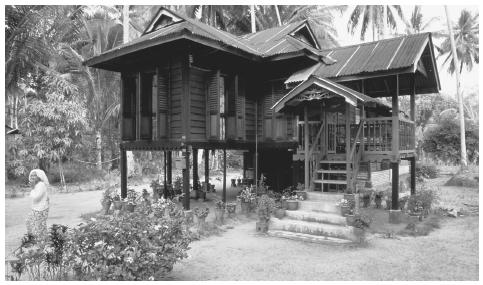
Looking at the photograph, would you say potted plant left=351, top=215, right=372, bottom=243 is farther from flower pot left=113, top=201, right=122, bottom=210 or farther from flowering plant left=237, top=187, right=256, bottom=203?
flower pot left=113, top=201, right=122, bottom=210

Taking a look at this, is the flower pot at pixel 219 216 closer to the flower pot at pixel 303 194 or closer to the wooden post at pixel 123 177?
the flower pot at pixel 303 194

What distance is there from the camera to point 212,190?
16.8 metres

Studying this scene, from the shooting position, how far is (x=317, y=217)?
9.58 meters

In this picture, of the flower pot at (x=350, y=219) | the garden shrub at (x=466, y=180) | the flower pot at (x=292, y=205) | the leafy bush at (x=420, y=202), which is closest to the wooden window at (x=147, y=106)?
the flower pot at (x=292, y=205)

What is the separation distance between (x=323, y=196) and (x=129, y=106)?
7.13 meters

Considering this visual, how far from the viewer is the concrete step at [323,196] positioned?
10.2m

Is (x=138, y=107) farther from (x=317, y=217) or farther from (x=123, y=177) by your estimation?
(x=317, y=217)

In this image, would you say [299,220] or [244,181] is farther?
[244,181]

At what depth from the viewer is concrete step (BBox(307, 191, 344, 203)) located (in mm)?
10195

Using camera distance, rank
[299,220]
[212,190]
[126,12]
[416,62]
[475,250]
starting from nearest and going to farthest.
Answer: [475,250] → [299,220] → [416,62] → [212,190] → [126,12]

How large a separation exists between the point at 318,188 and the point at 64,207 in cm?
957

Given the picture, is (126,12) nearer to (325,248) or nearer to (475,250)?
(325,248)

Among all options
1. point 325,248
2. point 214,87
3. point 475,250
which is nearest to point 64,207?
point 214,87

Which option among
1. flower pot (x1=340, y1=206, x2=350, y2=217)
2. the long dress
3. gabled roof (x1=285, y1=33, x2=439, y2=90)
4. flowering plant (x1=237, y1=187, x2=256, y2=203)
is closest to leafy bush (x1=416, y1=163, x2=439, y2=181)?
gabled roof (x1=285, y1=33, x2=439, y2=90)
